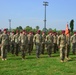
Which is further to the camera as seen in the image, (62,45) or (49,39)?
(49,39)

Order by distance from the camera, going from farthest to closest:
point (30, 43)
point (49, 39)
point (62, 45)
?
point (30, 43) → point (49, 39) → point (62, 45)

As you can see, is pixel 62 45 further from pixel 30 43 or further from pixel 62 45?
pixel 30 43

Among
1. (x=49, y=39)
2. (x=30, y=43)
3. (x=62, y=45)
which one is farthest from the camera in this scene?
(x=30, y=43)

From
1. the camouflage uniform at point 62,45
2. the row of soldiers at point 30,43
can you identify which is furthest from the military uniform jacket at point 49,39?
the camouflage uniform at point 62,45

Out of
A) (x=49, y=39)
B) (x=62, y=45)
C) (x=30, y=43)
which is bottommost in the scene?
(x=62, y=45)

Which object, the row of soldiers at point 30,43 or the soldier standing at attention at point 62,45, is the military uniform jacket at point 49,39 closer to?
the row of soldiers at point 30,43

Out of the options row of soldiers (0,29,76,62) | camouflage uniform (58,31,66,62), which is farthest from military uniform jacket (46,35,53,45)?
camouflage uniform (58,31,66,62)

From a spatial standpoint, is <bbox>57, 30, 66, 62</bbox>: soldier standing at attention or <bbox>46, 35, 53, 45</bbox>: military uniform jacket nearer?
<bbox>57, 30, 66, 62</bbox>: soldier standing at attention

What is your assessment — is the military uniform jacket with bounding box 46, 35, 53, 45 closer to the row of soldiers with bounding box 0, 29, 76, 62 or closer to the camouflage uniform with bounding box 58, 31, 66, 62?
the row of soldiers with bounding box 0, 29, 76, 62

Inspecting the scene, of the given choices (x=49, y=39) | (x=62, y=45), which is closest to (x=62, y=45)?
(x=62, y=45)

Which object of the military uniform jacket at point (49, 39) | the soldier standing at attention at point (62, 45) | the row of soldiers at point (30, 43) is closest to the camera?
the soldier standing at attention at point (62, 45)

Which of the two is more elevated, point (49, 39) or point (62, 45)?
point (49, 39)

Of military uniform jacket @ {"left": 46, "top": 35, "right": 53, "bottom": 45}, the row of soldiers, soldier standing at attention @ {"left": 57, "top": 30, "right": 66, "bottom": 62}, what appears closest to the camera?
soldier standing at attention @ {"left": 57, "top": 30, "right": 66, "bottom": 62}

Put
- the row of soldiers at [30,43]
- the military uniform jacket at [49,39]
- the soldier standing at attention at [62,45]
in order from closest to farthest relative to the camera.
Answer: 1. the soldier standing at attention at [62,45]
2. the row of soldiers at [30,43]
3. the military uniform jacket at [49,39]
